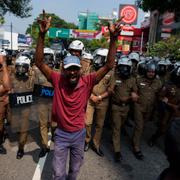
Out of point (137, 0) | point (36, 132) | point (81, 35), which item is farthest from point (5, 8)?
point (81, 35)

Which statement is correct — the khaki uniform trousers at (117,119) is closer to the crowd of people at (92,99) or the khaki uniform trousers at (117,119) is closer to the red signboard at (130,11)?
the crowd of people at (92,99)

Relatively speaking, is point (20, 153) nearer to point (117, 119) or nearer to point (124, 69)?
point (117, 119)

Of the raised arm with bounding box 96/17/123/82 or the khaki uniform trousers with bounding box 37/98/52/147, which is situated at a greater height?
the raised arm with bounding box 96/17/123/82

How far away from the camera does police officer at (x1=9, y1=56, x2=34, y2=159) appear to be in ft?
18.3

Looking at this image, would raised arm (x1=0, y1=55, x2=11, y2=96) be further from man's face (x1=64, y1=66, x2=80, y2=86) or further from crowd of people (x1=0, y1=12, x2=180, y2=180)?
man's face (x1=64, y1=66, x2=80, y2=86)

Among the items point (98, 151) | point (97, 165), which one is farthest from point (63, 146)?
point (98, 151)

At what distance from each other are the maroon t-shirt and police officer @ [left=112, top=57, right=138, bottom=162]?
7.03ft

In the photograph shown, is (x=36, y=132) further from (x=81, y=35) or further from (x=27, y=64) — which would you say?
(x=81, y=35)

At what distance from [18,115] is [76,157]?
196 cm

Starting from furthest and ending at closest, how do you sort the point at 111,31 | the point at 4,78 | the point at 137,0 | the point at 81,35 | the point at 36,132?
1. the point at 81,35
2. the point at 137,0
3. the point at 36,132
4. the point at 4,78
5. the point at 111,31

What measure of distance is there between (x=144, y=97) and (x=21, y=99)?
88.9 inches

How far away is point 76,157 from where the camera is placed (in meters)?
4.00

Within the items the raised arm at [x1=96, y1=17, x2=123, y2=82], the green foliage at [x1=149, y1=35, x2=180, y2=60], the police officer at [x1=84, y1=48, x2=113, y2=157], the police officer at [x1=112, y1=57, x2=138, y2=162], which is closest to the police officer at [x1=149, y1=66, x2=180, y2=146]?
the police officer at [x1=112, y1=57, x2=138, y2=162]

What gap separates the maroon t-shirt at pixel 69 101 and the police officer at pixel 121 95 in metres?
2.14
